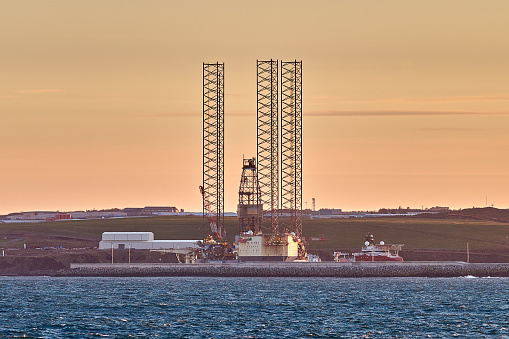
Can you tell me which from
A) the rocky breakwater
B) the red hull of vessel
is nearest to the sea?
the rocky breakwater

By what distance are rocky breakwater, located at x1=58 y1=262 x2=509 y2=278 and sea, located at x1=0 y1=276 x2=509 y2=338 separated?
12.0 metres

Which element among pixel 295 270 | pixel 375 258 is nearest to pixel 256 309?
pixel 295 270

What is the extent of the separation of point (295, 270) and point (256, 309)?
65708mm

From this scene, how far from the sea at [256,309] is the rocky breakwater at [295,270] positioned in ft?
39.5

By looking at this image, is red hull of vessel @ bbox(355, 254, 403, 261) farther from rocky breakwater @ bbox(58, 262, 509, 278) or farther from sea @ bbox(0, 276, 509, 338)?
sea @ bbox(0, 276, 509, 338)

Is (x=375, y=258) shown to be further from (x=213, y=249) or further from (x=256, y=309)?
(x=256, y=309)

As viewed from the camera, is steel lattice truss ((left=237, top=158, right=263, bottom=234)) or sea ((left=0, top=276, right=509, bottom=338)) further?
steel lattice truss ((left=237, top=158, right=263, bottom=234))

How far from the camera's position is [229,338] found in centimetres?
8212

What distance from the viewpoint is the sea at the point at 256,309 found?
86.8 m

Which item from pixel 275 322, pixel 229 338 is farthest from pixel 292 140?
pixel 229 338

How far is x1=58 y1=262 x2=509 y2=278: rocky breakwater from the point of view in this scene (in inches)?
6722

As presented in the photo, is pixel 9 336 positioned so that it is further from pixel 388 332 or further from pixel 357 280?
pixel 357 280

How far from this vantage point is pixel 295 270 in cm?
17175

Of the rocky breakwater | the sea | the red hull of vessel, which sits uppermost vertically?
the red hull of vessel
